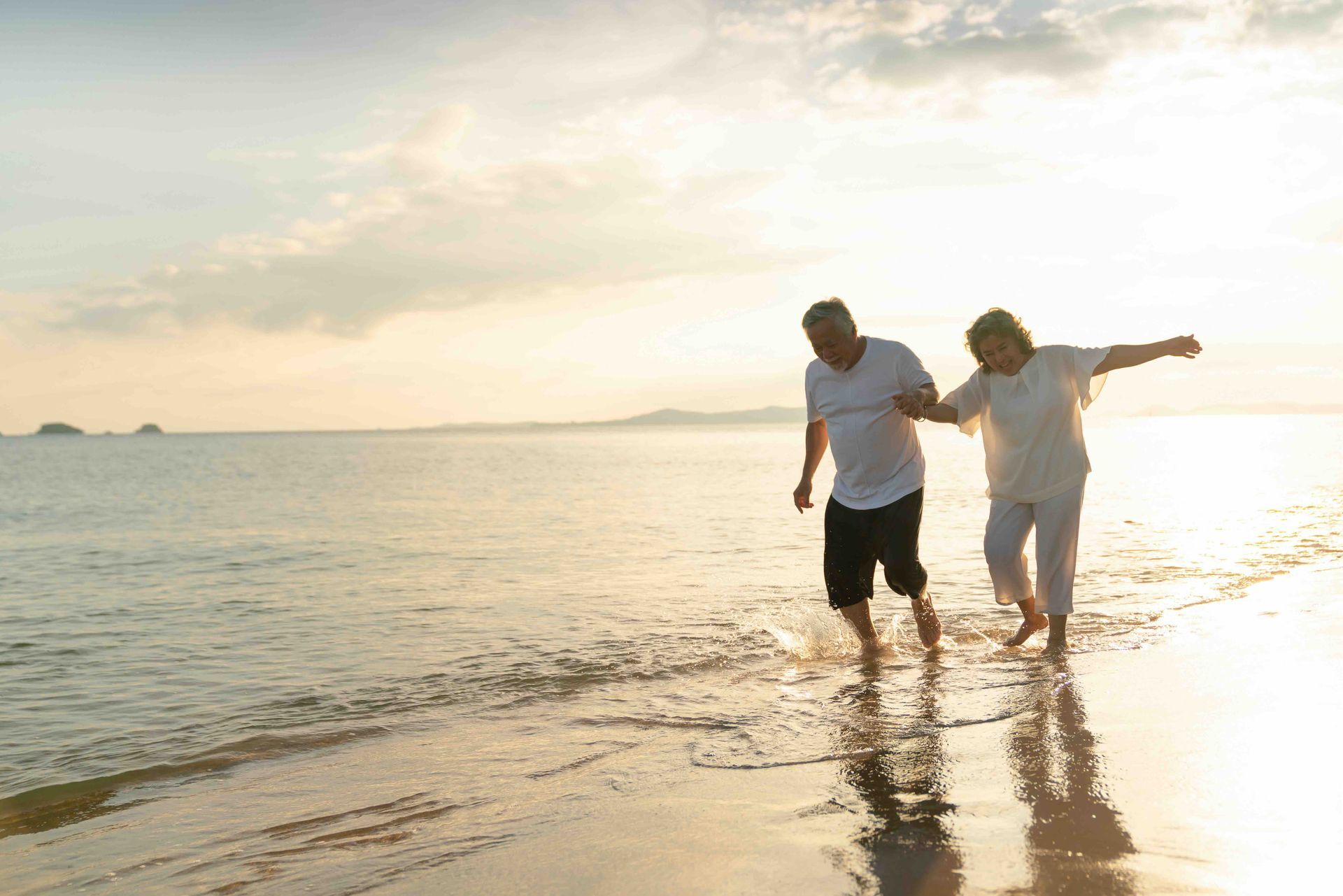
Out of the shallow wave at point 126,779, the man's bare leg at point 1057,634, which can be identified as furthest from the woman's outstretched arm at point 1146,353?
the shallow wave at point 126,779

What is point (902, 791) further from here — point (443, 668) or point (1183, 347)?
point (443, 668)

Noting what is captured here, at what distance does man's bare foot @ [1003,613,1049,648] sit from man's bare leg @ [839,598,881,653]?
88 centimetres

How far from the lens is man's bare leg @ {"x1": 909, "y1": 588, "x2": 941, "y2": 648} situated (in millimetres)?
6605

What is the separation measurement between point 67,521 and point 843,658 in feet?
76.0

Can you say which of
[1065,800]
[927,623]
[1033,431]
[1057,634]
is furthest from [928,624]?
[1065,800]

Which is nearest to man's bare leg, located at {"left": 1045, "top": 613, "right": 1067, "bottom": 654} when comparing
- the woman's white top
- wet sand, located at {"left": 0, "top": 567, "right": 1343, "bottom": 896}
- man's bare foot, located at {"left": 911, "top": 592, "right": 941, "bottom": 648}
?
wet sand, located at {"left": 0, "top": 567, "right": 1343, "bottom": 896}

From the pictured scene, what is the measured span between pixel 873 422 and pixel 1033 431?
94 cm

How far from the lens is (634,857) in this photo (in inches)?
127

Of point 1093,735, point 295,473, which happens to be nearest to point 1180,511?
point 1093,735

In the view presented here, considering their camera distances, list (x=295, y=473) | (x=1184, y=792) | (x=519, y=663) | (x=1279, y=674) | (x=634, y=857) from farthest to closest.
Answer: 1. (x=295, y=473)
2. (x=519, y=663)
3. (x=1279, y=674)
4. (x=1184, y=792)
5. (x=634, y=857)

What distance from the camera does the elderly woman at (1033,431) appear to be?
5867 millimetres

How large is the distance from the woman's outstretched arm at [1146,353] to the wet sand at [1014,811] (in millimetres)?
1782

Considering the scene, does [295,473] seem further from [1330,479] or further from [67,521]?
[1330,479]

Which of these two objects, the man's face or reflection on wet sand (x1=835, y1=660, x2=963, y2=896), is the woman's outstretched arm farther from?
reflection on wet sand (x1=835, y1=660, x2=963, y2=896)
